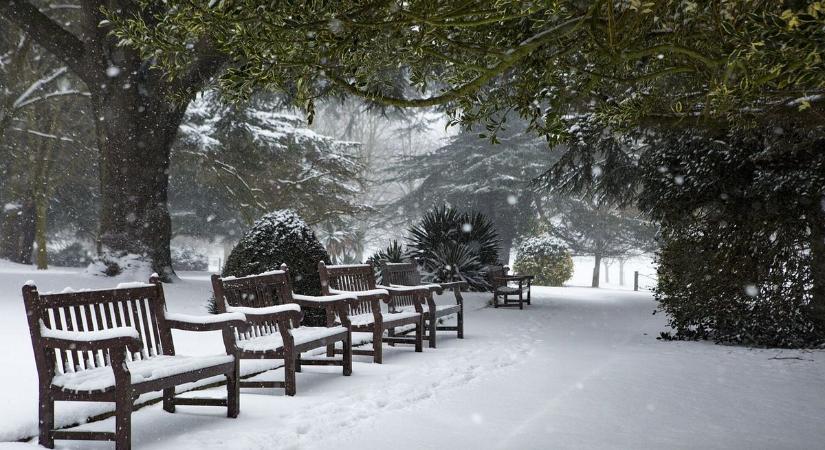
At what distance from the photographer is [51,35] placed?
39.1 feet

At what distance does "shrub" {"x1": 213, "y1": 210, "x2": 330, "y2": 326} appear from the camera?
337 inches

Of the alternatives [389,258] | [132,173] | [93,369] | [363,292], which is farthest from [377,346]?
[389,258]

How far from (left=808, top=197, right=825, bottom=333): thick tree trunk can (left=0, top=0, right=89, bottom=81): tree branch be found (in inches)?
462

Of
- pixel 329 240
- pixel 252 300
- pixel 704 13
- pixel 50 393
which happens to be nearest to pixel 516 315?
pixel 252 300

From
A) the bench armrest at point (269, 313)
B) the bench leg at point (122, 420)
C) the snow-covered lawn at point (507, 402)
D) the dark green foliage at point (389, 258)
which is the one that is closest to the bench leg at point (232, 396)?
the snow-covered lawn at point (507, 402)

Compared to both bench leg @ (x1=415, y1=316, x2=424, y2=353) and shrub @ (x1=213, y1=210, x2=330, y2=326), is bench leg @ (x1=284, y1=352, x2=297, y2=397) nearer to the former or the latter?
Result: bench leg @ (x1=415, y1=316, x2=424, y2=353)

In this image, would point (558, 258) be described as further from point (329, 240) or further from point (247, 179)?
point (247, 179)

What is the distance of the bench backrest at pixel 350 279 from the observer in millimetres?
7398

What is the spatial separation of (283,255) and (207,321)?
3770 millimetres

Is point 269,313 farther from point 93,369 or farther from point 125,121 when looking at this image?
point 125,121

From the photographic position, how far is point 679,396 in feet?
19.5

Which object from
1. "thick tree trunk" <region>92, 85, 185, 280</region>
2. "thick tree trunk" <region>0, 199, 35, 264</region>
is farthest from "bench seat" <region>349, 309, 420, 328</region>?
"thick tree trunk" <region>0, 199, 35, 264</region>

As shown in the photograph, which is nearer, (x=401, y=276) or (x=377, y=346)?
(x=377, y=346)

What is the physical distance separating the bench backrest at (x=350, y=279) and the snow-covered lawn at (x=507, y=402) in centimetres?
66
